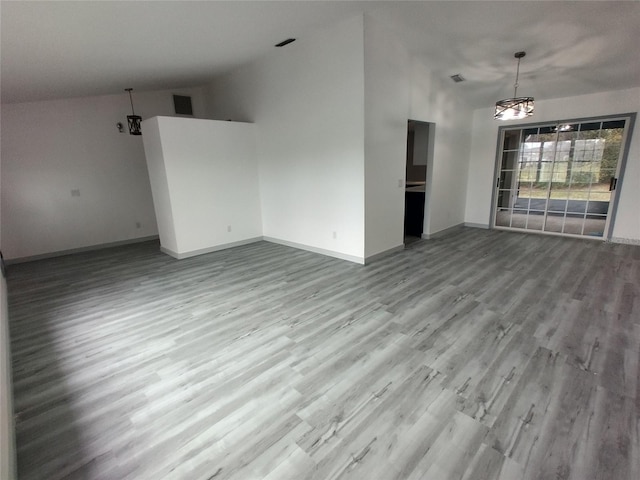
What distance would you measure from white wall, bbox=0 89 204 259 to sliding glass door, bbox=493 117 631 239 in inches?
321

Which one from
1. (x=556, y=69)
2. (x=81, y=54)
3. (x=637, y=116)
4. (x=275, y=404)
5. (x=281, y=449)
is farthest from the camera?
(x=637, y=116)

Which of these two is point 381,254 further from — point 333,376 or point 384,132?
point 333,376

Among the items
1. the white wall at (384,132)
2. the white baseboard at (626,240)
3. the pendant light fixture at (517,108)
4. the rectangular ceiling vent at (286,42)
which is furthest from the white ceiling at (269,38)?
the white baseboard at (626,240)

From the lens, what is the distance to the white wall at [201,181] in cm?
496

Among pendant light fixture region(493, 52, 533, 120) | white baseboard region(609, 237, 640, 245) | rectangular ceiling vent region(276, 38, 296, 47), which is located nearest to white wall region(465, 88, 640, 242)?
white baseboard region(609, 237, 640, 245)

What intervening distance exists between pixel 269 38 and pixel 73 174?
4.76m

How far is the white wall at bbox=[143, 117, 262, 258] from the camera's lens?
4965mm

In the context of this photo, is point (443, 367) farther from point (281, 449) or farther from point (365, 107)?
point (365, 107)

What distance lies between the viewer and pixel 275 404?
75.9 inches

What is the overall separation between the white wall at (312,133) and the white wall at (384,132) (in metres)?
0.15

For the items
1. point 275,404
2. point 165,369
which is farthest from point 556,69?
point 165,369

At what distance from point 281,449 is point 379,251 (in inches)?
142

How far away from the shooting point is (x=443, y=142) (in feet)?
19.4

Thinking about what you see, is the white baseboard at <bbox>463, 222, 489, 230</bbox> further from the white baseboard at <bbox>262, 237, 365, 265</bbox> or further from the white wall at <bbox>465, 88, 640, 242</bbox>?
the white baseboard at <bbox>262, 237, 365, 265</bbox>
